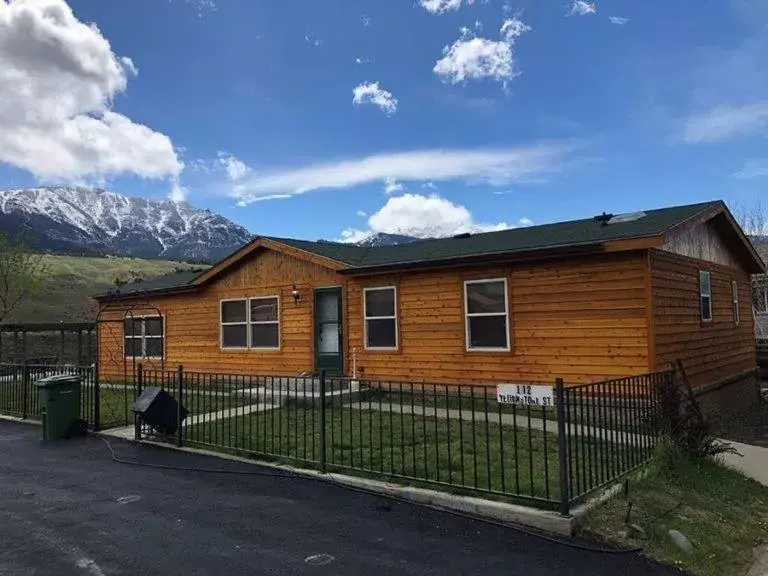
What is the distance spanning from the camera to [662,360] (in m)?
10.5

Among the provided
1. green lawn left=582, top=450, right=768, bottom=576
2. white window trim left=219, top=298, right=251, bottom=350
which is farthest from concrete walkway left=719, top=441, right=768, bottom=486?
white window trim left=219, top=298, right=251, bottom=350

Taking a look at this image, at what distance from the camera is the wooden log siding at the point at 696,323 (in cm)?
1065

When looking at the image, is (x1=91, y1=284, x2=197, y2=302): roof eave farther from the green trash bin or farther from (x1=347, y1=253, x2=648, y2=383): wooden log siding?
the green trash bin

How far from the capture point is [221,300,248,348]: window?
16328mm

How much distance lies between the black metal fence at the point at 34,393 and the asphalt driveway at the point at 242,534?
3454 millimetres

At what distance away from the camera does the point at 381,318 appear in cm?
1366

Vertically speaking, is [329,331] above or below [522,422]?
above

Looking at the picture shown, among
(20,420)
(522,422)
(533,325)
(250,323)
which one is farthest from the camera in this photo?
(250,323)

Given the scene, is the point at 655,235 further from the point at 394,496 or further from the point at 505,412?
the point at 394,496

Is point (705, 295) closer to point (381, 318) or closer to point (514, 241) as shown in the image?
point (514, 241)

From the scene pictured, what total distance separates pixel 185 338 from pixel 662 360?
13067 millimetres

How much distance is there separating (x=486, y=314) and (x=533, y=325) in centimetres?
104

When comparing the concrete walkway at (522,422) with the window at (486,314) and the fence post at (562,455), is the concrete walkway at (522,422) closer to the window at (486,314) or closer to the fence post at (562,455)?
the fence post at (562,455)

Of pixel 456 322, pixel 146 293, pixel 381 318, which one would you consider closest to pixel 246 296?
pixel 146 293
